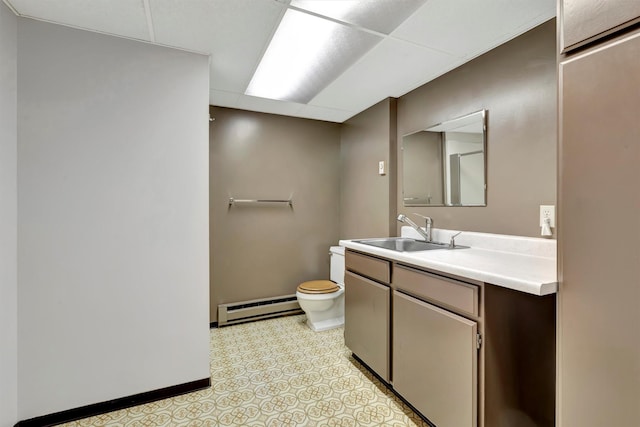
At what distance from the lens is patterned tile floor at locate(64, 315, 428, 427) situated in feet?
5.17

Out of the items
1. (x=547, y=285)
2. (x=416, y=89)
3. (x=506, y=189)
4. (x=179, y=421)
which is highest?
(x=416, y=89)

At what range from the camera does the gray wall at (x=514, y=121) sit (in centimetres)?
155

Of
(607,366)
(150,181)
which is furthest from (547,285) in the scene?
(150,181)

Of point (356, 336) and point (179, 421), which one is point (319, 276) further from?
point (179, 421)

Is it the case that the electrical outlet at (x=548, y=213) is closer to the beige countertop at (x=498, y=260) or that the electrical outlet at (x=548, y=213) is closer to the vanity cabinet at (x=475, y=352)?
the beige countertop at (x=498, y=260)

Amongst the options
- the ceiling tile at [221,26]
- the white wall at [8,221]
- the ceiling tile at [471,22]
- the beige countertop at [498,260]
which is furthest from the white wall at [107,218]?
the ceiling tile at [471,22]

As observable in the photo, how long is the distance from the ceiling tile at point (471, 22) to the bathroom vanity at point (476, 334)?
3.74 ft

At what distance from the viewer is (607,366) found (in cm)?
87

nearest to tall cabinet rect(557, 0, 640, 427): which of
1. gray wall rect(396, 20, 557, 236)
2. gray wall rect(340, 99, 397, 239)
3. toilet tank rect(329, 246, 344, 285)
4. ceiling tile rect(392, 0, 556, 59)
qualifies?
ceiling tile rect(392, 0, 556, 59)

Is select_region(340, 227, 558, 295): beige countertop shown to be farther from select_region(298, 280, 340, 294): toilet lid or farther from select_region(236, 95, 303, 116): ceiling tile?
select_region(236, 95, 303, 116): ceiling tile

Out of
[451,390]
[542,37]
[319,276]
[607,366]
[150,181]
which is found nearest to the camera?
[607,366]

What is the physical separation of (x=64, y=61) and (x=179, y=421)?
6.66ft

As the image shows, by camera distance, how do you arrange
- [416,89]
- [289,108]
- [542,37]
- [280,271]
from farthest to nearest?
[280,271] → [289,108] → [416,89] → [542,37]

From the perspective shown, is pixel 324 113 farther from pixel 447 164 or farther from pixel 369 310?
pixel 369 310
